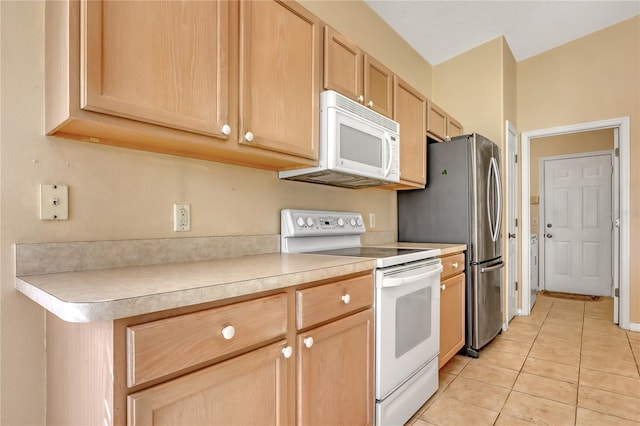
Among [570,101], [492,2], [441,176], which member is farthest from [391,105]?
[570,101]

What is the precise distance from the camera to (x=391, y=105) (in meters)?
2.28

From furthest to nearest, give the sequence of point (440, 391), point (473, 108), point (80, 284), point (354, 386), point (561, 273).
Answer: point (561, 273) < point (473, 108) < point (440, 391) < point (354, 386) < point (80, 284)

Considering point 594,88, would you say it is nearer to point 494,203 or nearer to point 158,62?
point 494,203

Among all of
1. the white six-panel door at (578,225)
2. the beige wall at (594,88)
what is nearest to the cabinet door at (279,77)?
the beige wall at (594,88)

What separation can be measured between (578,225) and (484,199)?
307 cm

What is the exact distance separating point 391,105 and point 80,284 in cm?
196

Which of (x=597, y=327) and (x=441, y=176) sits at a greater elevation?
(x=441, y=176)

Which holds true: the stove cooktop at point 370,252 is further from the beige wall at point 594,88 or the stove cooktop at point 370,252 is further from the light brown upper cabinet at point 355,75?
the beige wall at point 594,88

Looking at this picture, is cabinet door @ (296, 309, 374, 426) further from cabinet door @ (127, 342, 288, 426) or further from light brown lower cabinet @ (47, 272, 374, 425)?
cabinet door @ (127, 342, 288, 426)

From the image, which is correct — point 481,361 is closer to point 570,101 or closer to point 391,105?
point 391,105

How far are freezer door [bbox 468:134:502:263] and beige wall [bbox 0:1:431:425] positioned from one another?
1.86 m

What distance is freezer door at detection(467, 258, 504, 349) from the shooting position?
2.58 meters

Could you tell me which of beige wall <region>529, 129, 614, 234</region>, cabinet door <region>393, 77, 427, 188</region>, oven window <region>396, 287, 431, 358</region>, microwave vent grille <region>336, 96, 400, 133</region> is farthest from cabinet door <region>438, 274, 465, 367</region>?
beige wall <region>529, 129, 614, 234</region>

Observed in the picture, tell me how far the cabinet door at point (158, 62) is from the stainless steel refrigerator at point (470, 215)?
200cm
